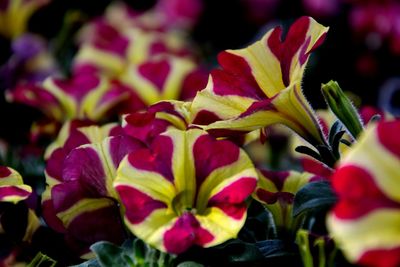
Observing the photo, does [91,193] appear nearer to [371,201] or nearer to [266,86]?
[266,86]

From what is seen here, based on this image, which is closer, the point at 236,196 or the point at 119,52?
the point at 236,196

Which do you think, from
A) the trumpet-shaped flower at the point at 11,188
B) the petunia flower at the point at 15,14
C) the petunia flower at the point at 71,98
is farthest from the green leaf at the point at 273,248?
the petunia flower at the point at 15,14

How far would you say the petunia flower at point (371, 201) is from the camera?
0.51m

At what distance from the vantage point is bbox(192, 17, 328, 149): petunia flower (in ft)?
2.30

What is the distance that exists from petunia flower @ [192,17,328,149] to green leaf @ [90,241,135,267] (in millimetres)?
134

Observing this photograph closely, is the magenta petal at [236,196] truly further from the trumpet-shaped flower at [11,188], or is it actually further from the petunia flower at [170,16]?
the petunia flower at [170,16]

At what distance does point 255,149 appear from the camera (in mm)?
1533

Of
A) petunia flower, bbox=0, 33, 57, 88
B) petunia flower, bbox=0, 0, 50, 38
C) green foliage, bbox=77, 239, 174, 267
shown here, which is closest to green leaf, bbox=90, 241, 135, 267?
green foliage, bbox=77, 239, 174, 267

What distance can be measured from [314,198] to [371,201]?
0.46 feet

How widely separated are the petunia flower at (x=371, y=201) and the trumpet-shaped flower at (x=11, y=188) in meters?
0.30

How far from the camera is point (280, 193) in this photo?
73 centimetres

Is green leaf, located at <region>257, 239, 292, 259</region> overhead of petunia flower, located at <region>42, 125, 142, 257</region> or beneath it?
beneath

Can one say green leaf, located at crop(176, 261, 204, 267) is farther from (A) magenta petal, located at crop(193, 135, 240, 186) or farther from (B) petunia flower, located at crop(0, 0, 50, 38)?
(B) petunia flower, located at crop(0, 0, 50, 38)

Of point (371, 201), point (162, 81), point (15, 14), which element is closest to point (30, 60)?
point (15, 14)
